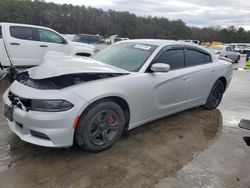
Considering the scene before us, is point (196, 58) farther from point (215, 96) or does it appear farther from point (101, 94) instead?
point (101, 94)

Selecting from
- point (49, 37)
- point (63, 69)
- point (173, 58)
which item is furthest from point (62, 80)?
point (49, 37)

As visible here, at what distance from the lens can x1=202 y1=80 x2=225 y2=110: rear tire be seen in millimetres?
4917

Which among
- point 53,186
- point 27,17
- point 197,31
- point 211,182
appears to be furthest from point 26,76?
point 197,31

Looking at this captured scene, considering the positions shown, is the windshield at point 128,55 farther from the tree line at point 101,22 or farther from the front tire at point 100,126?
the tree line at point 101,22

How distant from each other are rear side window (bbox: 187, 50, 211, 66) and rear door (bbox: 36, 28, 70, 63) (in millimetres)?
5176

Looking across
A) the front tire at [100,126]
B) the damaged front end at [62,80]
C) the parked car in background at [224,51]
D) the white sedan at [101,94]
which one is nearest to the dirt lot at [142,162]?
the front tire at [100,126]

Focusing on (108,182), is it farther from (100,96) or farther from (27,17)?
(27,17)

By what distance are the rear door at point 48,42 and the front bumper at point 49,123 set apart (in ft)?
17.5

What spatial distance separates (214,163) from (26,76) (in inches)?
114

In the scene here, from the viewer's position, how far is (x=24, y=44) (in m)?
7.21

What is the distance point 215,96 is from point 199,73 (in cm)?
109

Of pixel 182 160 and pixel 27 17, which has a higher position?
pixel 27 17

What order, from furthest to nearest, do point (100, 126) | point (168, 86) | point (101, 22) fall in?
point (101, 22) < point (168, 86) < point (100, 126)

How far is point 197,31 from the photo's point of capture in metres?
67.1
